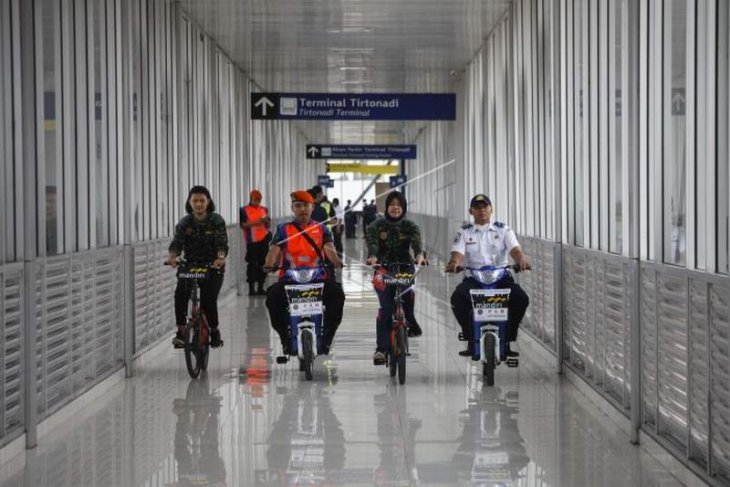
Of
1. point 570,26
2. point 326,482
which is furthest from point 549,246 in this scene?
point 326,482

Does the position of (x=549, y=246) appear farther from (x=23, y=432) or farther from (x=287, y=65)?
(x=287, y=65)

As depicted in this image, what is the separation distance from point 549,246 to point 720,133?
21.1 ft

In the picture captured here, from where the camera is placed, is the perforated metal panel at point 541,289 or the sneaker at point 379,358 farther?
the perforated metal panel at point 541,289

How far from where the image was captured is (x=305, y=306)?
425 inches

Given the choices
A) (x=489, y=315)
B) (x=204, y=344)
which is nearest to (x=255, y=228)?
(x=204, y=344)

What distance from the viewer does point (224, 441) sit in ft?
26.8

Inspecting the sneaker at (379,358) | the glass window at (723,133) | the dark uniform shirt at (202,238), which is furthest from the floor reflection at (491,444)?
the dark uniform shirt at (202,238)

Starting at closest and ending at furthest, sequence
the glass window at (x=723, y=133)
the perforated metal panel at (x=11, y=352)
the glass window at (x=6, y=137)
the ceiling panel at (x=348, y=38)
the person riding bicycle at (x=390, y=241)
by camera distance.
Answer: the glass window at (x=723, y=133), the perforated metal panel at (x=11, y=352), the glass window at (x=6, y=137), the person riding bicycle at (x=390, y=241), the ceiling panel at (x=348, y=38)

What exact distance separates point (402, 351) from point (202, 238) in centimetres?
208

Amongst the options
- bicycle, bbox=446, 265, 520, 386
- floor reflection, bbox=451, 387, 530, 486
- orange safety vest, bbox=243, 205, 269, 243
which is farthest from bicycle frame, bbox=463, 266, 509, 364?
orange safety vest, bbox=243, 205, 269, 243

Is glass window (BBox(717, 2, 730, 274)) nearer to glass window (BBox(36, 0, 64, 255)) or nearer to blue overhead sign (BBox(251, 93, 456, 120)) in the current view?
glass window (BBox(36, 0, 64, 255))

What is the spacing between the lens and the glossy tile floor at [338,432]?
23.5ft

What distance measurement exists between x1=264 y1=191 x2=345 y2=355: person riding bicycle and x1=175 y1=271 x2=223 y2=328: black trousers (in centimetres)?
57

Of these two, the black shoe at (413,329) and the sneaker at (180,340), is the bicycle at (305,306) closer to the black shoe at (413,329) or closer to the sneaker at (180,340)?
the black shoe at (413,329)
